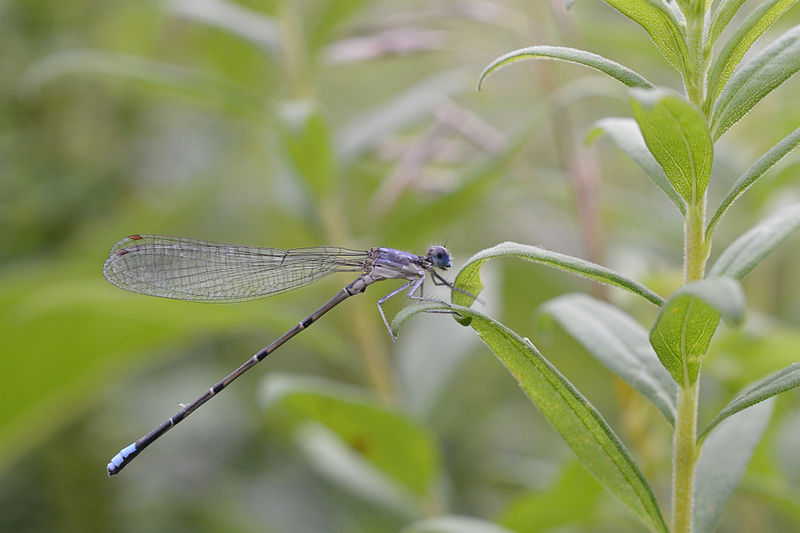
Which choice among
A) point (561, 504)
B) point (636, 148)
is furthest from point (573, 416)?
point (561, 504)

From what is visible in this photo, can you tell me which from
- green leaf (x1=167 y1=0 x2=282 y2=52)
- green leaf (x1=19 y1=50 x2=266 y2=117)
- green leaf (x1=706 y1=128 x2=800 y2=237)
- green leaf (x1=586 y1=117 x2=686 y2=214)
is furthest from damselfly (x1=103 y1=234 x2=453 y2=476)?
green leaf (x1=706 y1=128 x2=800 y2=237)

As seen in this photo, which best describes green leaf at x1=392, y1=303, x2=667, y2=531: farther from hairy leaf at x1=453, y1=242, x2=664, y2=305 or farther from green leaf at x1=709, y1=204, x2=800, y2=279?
green leaf at x1=709, y1=204, x2=800, y2=279

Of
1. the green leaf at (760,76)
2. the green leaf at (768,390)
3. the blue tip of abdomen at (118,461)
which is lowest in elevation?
the green leaf at (768,390)

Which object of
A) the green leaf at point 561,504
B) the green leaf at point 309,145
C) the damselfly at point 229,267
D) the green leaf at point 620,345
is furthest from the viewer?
the damselfly at point 229,267

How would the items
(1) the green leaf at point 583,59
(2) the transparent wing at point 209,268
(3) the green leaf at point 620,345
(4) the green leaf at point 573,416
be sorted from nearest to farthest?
(1) the green leaf at point 583,59 < (4) the green leaf at point 573,416 < (3) the green leaf at point 620,345 < (2) the transparent wing at point 209,268

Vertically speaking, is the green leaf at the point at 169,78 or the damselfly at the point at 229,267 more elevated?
the green leaf at the point at 169,78

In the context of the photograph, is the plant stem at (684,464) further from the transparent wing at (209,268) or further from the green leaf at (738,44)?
the transparent wing at (209,268)

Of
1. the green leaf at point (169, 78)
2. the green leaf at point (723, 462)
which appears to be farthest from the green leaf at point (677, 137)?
the green leaf at point (169, 78)

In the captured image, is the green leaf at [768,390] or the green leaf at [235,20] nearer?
the green leaf at [768,390]
